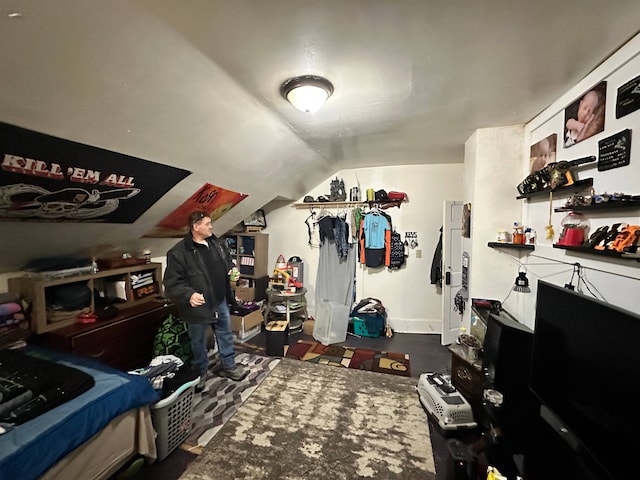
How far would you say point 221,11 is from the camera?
102 centimetres

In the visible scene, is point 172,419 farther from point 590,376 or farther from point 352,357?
point 590,376

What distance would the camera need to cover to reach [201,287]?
2309 mm

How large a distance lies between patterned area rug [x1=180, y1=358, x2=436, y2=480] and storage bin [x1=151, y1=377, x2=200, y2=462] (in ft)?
0.71

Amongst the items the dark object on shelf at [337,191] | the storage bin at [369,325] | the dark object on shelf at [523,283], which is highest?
the dark object on shelf at [337,191]

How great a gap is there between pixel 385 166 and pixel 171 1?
3.22 m

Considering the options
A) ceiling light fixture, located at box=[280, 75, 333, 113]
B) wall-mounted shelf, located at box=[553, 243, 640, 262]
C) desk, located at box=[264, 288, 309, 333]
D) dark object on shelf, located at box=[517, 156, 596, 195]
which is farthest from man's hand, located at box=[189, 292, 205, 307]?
dark object on shelf, located at box=[517, 156, 596, 195]

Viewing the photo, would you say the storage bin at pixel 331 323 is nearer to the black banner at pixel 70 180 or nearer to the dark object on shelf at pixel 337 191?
the dark object on shelf at pixel 337 191

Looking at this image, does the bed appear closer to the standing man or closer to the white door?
the standing man

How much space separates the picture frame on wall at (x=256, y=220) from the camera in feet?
13.7

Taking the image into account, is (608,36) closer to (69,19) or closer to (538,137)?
(538,137)

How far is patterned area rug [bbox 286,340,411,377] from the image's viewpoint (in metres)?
2.81

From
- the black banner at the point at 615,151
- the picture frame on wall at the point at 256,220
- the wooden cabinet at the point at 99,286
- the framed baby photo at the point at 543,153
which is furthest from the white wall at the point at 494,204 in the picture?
the wooden cabinet at the point at 99,286

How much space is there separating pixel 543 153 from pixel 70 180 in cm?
323

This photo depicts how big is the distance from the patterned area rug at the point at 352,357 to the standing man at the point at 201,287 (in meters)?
0.79
